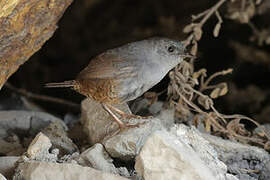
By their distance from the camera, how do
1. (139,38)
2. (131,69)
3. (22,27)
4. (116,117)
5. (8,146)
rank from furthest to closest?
(139,38), (8,146), (116,117), (131,69), (22,27)

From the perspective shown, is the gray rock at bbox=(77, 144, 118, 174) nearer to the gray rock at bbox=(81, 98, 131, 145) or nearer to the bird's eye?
the gray rock at bbox=(81, 98, 131, 145)

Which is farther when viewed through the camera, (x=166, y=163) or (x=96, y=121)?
(x=96, y=121)

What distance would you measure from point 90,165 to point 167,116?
1.21 metres

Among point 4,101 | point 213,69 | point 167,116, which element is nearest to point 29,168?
point 167,116

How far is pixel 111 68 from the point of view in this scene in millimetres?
3250

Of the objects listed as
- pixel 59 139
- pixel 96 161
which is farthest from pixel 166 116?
pixel 96 161

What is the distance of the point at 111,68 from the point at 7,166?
38.9 inches

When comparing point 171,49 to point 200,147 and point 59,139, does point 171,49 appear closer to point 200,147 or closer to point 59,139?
point 200,147

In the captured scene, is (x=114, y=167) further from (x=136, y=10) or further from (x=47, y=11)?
(x=136, y=10)

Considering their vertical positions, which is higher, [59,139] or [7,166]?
[59,139]

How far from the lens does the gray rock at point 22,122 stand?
3.84m

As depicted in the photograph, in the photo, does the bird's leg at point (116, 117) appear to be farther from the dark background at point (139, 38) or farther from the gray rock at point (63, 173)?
the dark background at point (139, 38)

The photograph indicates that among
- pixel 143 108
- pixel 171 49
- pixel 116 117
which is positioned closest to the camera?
pixel 171 49

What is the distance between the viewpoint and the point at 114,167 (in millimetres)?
2881
